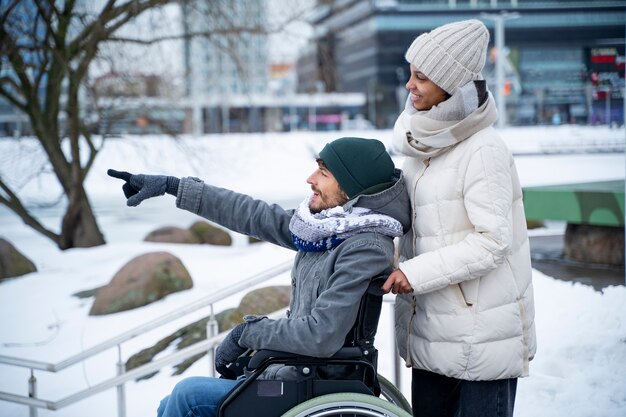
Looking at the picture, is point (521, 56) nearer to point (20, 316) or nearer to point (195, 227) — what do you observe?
point (195, 227)

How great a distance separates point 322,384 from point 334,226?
20.1 inches

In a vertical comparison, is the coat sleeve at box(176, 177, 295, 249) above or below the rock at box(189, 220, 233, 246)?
above

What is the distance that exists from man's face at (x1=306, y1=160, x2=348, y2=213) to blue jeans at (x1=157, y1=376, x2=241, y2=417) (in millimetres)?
642

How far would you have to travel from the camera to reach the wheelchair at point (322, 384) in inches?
96.7

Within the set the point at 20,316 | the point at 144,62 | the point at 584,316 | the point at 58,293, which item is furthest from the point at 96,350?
the point at 144,62

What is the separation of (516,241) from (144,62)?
10885 millimetres

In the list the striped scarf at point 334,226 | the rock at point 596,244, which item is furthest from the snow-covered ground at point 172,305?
the rock at point 596,244

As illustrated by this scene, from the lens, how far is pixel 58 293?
31.6 feet

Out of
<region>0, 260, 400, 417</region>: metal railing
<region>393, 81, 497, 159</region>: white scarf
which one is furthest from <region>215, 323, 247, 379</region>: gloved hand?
<region>0, 260, 400, 417</region>: metal railing

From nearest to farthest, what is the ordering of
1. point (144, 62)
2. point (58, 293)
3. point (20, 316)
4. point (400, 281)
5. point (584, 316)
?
point (400, 281) < point (584, 316) < point (20, 316) < point (58, 293) < point (144, 62)

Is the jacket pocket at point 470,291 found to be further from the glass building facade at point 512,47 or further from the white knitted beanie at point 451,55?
the glass building facade at point 512,47

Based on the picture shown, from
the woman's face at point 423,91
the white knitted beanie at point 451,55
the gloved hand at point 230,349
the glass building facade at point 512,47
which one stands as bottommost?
the gloved hand at point 230,349

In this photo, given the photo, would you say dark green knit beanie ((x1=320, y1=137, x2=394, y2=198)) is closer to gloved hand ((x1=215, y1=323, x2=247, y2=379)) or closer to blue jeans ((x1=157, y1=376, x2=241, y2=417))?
gloved hand ((x1=215, y1=323, x2=247, y2=379))

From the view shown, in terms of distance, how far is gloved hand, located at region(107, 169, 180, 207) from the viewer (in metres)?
2.62
